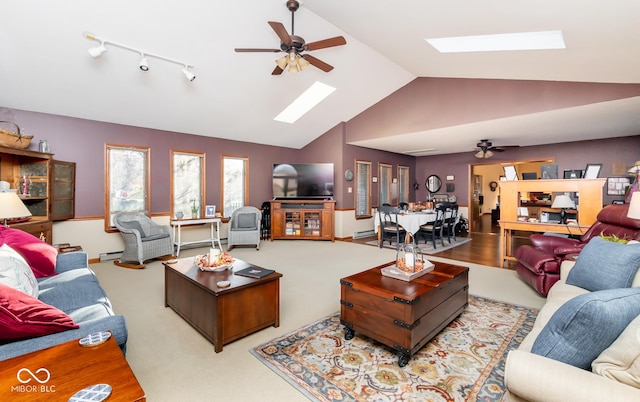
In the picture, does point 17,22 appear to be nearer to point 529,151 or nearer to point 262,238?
point 262,238

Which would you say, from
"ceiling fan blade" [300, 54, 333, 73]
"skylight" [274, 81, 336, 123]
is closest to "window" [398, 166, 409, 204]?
"skylight" [274, 81, 336, 123]

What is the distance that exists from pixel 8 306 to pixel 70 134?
185 inches

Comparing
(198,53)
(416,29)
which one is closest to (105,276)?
(198,53)

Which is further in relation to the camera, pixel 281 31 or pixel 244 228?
pixel 244 228

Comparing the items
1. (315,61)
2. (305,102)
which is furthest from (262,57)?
(305,102)

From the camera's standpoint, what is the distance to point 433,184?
9617 mm

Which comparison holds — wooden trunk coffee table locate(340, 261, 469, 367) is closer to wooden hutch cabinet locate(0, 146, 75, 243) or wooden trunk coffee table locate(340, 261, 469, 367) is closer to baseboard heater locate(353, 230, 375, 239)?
wooden hutch cabinet locate(0, 146, 75, 243)

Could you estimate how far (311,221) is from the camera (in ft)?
23.2

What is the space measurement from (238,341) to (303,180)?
511cm

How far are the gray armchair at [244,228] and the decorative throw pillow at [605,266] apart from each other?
196 inches

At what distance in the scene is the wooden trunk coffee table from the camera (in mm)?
2031

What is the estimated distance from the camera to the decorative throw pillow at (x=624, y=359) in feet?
3.23

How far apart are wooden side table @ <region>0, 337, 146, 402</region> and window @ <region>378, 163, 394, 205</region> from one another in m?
7.87

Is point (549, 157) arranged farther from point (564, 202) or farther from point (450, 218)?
point (564, 202)
